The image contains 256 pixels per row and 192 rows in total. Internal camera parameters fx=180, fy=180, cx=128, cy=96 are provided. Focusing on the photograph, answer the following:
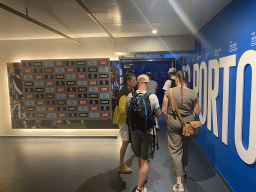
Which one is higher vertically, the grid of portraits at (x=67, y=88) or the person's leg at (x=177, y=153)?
the grid of portraits at (x=67, y=88)

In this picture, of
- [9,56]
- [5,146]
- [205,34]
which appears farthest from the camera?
[9,56]

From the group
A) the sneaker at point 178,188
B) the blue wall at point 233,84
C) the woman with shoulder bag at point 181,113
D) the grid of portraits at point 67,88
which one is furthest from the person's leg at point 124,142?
the grid of portraits at point 67,88

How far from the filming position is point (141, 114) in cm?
220

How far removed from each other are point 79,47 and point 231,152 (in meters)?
4.05

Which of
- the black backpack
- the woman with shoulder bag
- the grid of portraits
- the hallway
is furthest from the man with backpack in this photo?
the grid of portraits

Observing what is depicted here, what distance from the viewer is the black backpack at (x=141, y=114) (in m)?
2.20

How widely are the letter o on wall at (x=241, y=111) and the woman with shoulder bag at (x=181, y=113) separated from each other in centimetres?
47

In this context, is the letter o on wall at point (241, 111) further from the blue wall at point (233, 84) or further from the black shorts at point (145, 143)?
the black shorts at point (145, 143)

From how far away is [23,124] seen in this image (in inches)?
197

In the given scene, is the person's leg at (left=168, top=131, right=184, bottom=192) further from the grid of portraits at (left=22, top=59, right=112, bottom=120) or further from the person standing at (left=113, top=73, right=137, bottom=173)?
the grid of portraits at (left=22, top=59, right=112, bottom=120)

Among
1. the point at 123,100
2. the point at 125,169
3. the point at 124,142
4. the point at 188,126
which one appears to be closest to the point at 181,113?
the point at 188,126

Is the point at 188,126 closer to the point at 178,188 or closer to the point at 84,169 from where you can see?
the point at 178,188

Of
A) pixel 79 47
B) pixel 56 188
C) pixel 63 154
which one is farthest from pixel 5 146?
pixel 79 47

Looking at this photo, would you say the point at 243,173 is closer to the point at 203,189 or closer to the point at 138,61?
the point at 203,189
